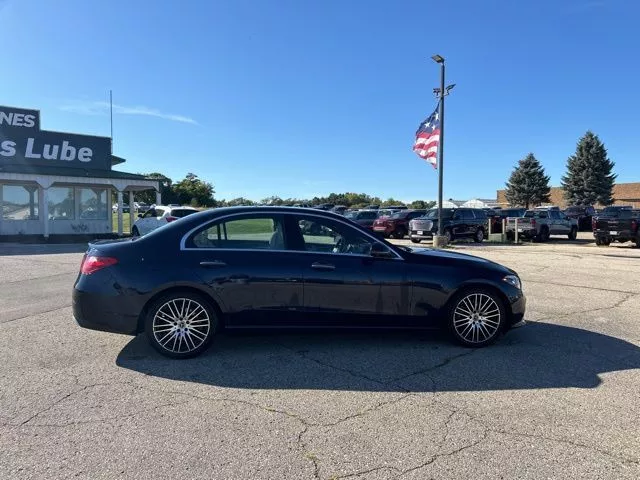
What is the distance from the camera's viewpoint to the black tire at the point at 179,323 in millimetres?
5102

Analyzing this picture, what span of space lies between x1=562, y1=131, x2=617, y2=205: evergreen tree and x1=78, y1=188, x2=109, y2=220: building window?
57.1 meters

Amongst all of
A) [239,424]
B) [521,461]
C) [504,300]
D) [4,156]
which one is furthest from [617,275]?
[4,156]

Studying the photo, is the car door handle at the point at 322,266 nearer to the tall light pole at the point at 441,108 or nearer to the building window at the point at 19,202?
the tall light pole at the point at 441,108

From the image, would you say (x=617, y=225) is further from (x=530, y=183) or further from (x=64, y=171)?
(x=530, y=183)

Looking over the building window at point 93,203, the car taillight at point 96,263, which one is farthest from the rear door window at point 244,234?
the building window at point 93,203

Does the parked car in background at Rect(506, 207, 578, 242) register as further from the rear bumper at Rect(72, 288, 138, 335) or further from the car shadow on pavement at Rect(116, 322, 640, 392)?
the rear bumper at Rect(72, 288, 138, 335)

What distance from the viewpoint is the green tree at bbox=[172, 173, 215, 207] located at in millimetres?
77894

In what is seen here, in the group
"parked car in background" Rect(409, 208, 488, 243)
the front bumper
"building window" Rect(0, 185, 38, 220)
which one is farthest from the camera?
"parked car in background" Rect(409, 208, 488, 243)

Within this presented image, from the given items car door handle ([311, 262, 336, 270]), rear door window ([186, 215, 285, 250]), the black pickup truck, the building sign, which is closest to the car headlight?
car door handle ([311, 262, 336, 270])

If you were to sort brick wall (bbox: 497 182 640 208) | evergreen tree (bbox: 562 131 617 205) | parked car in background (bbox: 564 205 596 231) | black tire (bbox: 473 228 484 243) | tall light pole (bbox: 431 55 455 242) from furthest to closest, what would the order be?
brick wall (bbox: 497 182 640 208)
evergreen tree (bbox: 562 131 617 205)
parked car in background (bbox: 564 205 596 231)
black tire (bbox: 473 228 484 243)
tall light pole (bbox: 431 55 455 242)

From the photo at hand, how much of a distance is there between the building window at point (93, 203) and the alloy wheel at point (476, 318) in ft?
75.7

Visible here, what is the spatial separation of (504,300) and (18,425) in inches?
189

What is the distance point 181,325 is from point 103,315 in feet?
2.57

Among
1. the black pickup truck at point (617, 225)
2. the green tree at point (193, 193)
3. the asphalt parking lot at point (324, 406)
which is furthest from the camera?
the green tree at point (193, 193)
